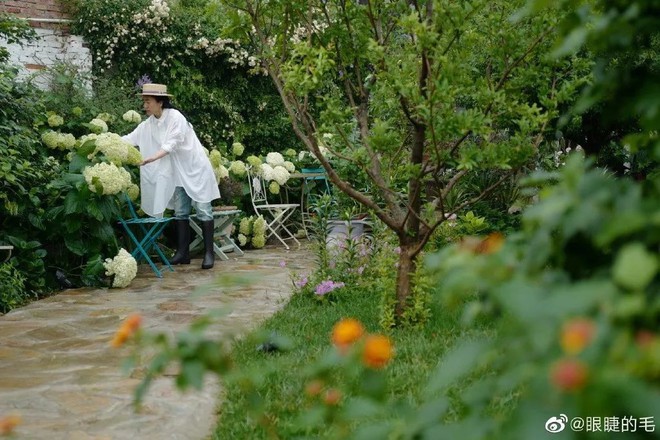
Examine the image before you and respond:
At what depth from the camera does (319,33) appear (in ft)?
15.9

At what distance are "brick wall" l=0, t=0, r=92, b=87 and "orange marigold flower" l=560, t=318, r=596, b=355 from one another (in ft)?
33.3

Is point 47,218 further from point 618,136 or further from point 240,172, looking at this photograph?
point 618,136

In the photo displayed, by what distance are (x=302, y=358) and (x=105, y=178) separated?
11.5ft

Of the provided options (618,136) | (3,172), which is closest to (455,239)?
(618,136)

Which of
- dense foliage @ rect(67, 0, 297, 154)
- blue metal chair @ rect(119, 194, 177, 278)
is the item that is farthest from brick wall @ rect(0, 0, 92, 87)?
blue metal chair @ rect(119, 194, 177, 278)

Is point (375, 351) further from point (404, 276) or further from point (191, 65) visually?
point (191, 65)

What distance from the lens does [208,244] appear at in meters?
8.46

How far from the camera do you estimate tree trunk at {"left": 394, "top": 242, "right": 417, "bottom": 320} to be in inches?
184

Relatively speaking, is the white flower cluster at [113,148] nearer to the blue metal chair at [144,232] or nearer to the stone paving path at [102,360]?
the blue metal chair at [144,232]

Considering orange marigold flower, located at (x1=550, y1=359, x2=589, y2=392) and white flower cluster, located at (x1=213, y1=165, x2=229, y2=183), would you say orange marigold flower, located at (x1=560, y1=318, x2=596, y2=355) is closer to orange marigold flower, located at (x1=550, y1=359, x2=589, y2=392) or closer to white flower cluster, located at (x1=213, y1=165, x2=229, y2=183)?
orange marigold flower, located at (x1=550, y1=359, x2=589, y2=392)

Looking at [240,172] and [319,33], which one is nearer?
[319,33]

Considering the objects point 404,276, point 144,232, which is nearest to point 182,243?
point 144,232

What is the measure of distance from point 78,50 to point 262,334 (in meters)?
10.2

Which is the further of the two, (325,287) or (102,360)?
(325,287)
